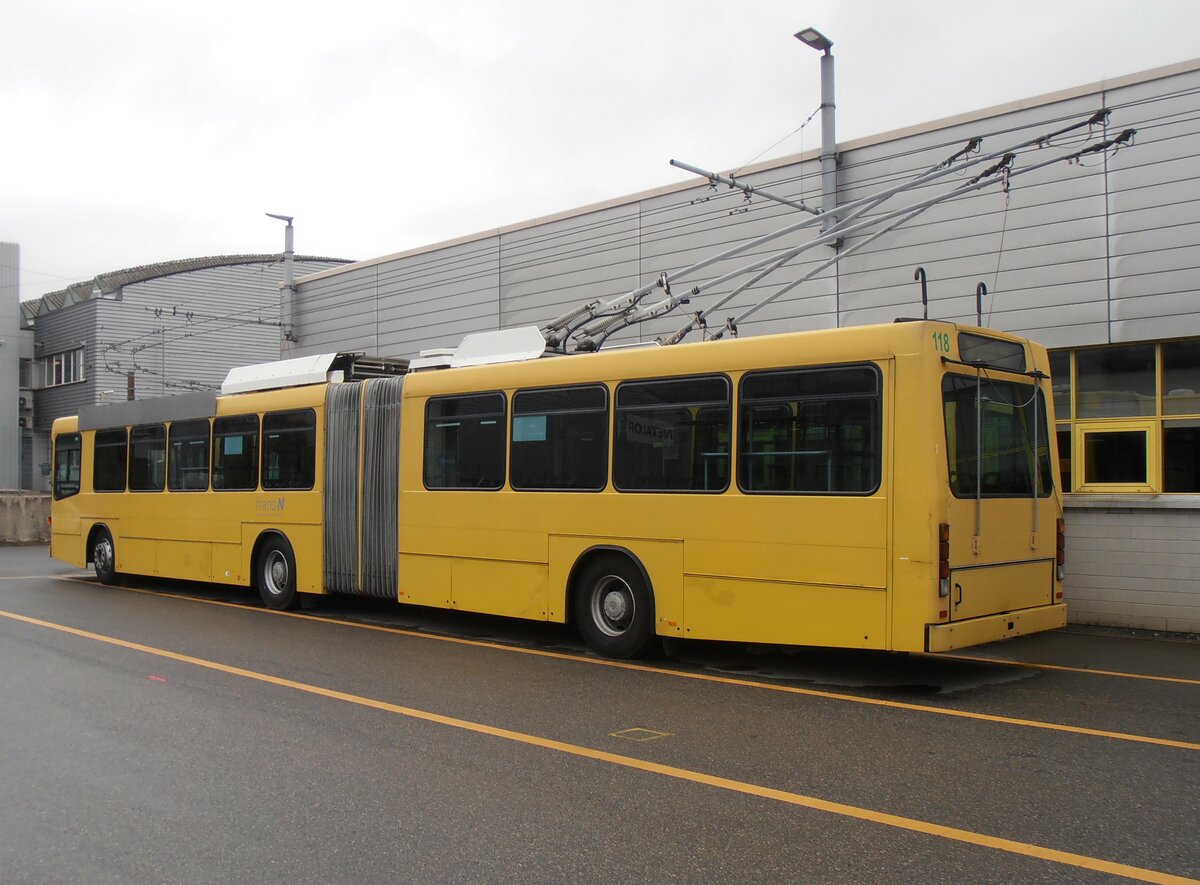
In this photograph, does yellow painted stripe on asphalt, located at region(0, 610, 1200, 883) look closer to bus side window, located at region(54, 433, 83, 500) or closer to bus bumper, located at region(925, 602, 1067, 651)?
bus bumper, located at region(925, 602, 1067, 651)

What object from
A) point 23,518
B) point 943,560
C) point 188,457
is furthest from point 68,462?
point 943,560

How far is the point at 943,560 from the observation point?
755cm

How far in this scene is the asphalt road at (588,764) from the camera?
4.41 metres

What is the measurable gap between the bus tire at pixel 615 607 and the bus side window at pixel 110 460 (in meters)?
9.95

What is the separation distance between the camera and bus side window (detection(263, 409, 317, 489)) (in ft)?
42.4

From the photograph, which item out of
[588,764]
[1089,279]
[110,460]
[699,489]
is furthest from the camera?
[110,460]

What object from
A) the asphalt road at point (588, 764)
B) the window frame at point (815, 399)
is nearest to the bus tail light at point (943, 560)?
the window frame at point (815, 399)

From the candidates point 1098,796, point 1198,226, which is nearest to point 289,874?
point 1098,796

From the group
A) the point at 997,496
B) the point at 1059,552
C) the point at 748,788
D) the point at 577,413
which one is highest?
the point at 577,413

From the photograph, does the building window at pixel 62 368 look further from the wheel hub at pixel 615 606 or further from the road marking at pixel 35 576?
the wheel hub at pixel 615 606

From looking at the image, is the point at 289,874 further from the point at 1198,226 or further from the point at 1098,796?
the point at 1198,226

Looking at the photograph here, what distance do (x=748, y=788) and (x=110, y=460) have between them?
47.1 feet

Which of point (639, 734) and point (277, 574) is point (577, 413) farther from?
point (277, 574)

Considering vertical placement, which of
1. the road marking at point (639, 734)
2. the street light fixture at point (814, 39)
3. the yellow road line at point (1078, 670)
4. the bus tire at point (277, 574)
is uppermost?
the street light fixture at point (814, 39)
